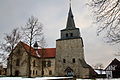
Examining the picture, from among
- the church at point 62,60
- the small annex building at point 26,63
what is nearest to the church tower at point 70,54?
the church at point 62,60

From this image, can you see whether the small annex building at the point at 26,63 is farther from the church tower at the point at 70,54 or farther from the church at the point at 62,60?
the church tower at the point at 70,54

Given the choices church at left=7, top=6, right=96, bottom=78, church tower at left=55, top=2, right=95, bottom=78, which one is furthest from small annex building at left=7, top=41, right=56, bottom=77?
church tower at left=55, top=2, right=95, bottom=78

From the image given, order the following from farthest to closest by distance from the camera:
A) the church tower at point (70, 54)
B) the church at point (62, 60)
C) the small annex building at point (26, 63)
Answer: the church tower at point (70, 54) < the church at point (62, 60) < the small annex building at point (26, 63)

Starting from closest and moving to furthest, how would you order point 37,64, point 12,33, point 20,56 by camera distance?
point 12,33 → point 20,56 → point 37,64

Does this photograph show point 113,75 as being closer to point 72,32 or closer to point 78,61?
point 78,61

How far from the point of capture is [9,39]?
3300 centimetres

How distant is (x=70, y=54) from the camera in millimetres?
44719

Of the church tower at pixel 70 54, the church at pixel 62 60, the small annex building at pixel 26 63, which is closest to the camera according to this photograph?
the small annex building at pixel 26 63

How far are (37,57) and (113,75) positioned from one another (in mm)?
20984

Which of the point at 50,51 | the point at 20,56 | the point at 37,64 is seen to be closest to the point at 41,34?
the point at 20,56

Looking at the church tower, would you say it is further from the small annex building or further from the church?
the small annex building

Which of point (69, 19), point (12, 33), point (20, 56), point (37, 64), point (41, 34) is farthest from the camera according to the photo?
point (69, 19)

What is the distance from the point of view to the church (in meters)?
42.1

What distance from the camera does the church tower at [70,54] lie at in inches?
1688
